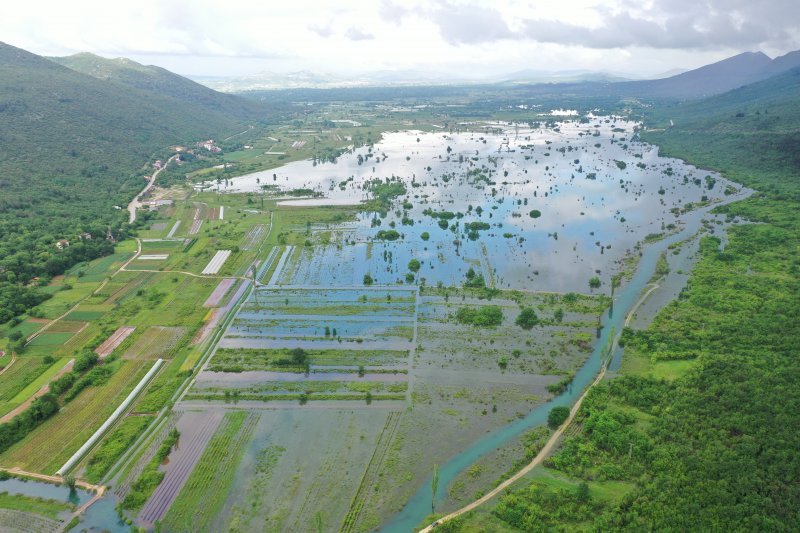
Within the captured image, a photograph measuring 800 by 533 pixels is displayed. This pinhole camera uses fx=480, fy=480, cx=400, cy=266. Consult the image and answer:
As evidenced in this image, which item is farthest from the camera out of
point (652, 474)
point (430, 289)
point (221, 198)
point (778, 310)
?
point (221, 198)

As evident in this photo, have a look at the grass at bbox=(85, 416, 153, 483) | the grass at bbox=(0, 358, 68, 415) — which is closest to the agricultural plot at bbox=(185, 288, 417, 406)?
the grass at bbox=(85, 416, 153, 483)

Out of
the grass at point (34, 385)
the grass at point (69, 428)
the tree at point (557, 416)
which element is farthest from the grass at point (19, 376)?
the tree at point (557, 416)

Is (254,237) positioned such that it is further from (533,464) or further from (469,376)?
(533,464)

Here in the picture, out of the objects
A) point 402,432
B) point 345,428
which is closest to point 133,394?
point 345,428

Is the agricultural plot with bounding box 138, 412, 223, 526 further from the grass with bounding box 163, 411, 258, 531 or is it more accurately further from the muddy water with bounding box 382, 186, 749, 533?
the muddy water with bounding box 382, 186, 749, 533

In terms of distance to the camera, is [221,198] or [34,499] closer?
[34,499]

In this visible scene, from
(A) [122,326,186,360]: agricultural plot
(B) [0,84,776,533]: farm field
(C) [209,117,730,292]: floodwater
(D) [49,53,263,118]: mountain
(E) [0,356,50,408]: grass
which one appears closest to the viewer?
(B) [0,84,776,533]: farm field

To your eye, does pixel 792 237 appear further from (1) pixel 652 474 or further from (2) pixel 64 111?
(2) pixel 64 111

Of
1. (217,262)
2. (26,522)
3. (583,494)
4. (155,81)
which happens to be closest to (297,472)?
(26,522)

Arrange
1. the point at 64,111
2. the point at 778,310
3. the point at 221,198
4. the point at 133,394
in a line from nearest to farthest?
the point at 133,394 < the point at 778,310 < the point at 221,198 < the point at 64,111
